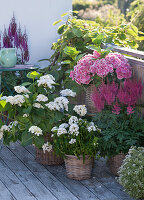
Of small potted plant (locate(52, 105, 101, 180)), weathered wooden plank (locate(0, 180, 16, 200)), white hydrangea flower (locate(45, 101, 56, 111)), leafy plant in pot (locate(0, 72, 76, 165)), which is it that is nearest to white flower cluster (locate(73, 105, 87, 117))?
small potted plant (locate(52, 105, 101, 180))

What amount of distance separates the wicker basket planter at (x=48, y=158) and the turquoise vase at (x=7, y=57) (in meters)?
1.06

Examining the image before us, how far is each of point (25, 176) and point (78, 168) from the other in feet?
1.66

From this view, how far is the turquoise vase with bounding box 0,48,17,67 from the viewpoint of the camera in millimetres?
4215

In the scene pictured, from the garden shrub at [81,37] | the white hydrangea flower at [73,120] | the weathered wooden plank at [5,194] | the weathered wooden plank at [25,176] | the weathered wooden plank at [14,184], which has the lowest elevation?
the weathered wooden plank at [25,176]

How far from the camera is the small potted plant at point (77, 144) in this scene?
330 centimetres

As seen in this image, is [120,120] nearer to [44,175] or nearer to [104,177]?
[104,177]

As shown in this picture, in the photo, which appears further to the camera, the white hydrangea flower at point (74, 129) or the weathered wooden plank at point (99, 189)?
the white hydrangea flower at point (74, 129)

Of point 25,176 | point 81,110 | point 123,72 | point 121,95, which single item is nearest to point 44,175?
point 25,176

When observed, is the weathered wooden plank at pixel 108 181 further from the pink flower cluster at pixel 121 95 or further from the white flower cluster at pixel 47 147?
the pink flower cluster at pixel 121 95

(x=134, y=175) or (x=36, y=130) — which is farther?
(x=36, y=130)

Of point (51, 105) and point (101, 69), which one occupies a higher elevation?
point (101, 69)

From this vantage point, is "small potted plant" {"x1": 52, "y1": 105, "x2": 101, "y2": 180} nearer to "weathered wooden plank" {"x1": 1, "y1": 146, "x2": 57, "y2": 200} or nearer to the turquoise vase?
"weathered wooden plank" {"x1": 1, "y1": 146, "x2": 57, "y2": 200}

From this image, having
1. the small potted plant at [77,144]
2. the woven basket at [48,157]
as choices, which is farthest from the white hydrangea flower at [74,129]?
the woven basket at [48,157]

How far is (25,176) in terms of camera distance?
354cm
